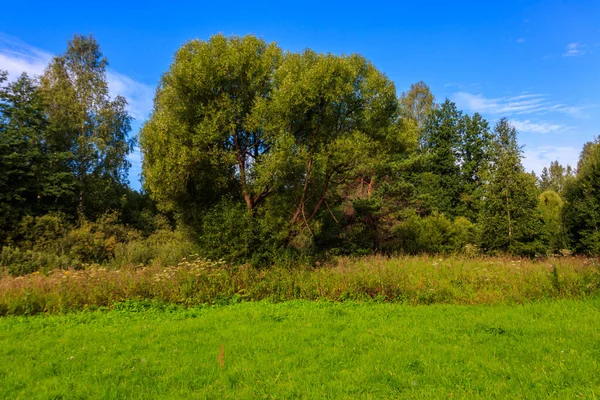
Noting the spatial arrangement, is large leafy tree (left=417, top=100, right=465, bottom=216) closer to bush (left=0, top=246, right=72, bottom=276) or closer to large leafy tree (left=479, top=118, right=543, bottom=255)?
large leafy tree (left=479, top=118, right=543, bottom=255)

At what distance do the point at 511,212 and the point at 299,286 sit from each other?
593 inches

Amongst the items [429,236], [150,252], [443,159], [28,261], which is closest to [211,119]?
[150,252]

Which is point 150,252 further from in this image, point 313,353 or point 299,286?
point 313,353

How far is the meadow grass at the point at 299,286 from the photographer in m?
8.20

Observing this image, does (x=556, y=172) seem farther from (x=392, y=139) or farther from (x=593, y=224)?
(x=392, y=139)

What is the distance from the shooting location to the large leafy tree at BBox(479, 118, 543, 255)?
18.0 meters

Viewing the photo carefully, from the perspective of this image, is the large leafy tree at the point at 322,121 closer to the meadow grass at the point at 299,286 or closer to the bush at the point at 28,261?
the meadow grass at the point at 299,286

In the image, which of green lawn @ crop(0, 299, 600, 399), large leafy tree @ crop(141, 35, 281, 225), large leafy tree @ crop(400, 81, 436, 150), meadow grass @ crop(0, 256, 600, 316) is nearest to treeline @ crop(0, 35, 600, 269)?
large leafy tree @ crop(141, 35, 281, 225)

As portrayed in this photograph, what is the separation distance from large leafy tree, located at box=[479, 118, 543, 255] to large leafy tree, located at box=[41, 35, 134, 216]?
25.5 m

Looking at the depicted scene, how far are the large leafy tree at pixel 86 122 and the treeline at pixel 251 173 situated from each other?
10 cm

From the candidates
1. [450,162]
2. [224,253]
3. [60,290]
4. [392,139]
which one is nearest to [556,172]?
[450,162]

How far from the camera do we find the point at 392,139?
13.1 meters

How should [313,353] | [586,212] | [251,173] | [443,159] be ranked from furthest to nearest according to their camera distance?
[443,159], [586,212], [251,173], [313,353]

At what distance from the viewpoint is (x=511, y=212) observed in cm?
1852
